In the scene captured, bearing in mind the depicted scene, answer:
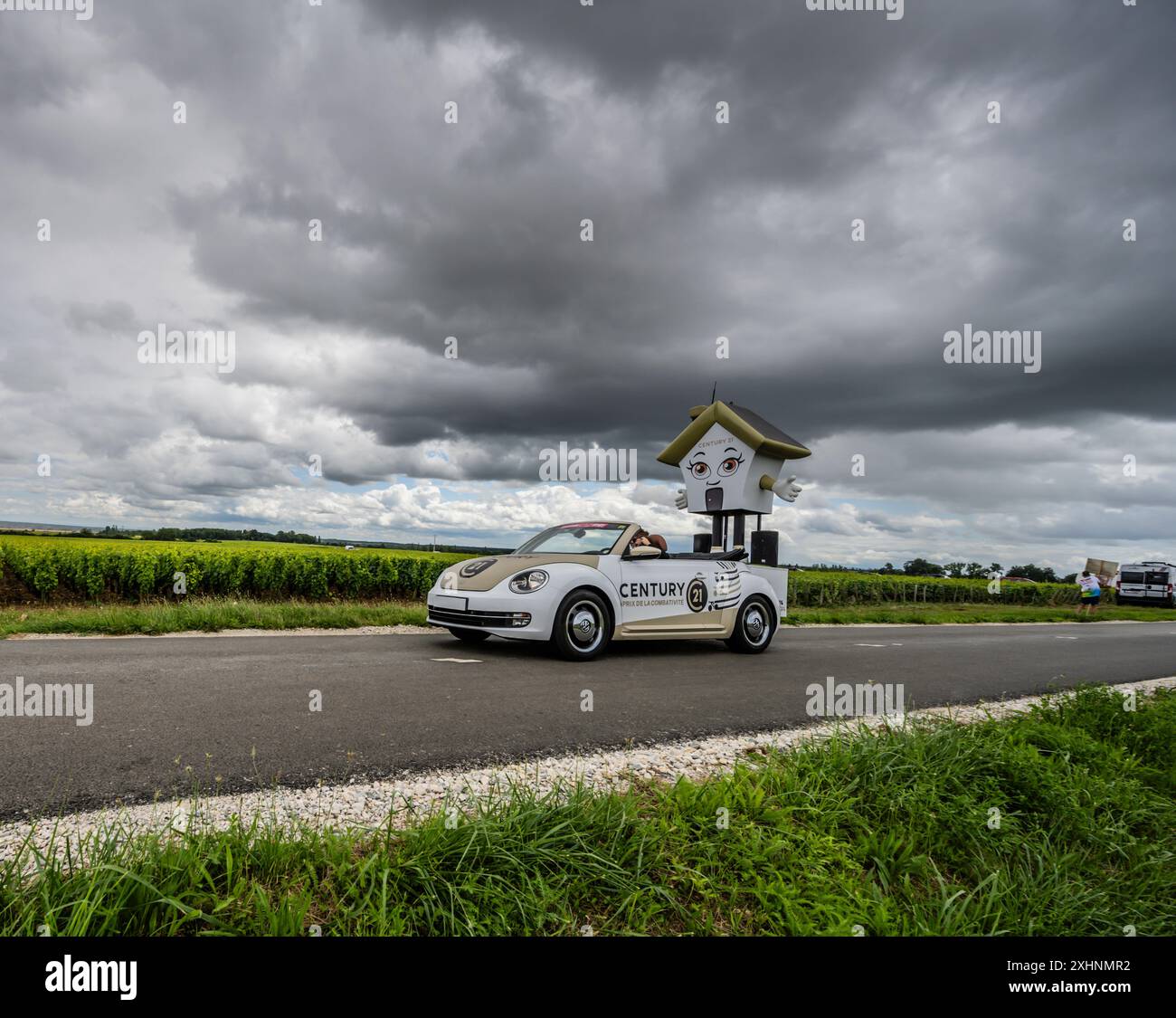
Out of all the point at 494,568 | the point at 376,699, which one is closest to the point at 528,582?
the point at 494,568

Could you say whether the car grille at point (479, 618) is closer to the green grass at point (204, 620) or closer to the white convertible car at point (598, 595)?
the white convertible car at point (598, 595)

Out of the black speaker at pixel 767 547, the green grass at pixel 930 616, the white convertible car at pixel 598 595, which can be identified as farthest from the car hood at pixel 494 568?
the green grass at pixel 930 616

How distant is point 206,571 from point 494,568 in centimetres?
1077

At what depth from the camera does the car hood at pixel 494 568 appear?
760cm

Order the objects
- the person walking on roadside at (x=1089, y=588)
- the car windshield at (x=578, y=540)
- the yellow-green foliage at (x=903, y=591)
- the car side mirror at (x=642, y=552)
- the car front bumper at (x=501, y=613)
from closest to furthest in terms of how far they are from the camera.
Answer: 1. the car front bumper at (x=501, y=613)
2. the car side mirror at (x=642, y=552)
3. the car windshield at (x=578, y=540)
4. the person walking on roadside at (x=1089, y=588)
5. the yellow-green foliage at (x=903, y=591)

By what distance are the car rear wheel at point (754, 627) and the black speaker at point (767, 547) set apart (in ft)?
8.86

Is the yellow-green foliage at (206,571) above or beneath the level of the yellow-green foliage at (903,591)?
above

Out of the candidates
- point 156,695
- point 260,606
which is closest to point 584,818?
point 156,695

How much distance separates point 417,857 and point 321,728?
6.90ft

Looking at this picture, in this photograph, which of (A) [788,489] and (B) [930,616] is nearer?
(A) [788,489]

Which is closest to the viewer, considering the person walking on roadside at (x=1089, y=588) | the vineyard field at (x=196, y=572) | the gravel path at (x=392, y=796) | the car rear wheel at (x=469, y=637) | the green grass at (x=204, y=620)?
the gravel path at (x=392, y=796)

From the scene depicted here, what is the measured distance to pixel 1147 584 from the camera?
35781 millimetres

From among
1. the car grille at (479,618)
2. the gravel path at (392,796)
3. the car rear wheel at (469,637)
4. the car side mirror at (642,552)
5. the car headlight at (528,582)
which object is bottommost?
the car rear wheel at (469,637)

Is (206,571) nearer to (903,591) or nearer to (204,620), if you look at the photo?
(204,620)
